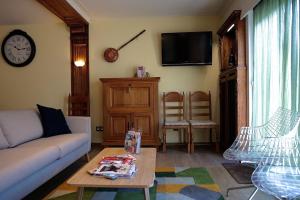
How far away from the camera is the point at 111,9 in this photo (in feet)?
14.1


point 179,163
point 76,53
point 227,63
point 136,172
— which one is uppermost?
point 76,53

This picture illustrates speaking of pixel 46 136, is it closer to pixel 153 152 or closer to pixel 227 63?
pixel 153 152

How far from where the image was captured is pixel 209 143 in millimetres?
4691

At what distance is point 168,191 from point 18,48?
406cm

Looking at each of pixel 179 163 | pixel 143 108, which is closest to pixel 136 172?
pixel 179 163

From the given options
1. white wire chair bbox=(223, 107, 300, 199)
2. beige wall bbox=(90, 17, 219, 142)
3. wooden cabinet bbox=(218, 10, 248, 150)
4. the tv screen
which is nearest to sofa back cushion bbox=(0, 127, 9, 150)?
white wire chair bbox=(223, 107, 300, 199)

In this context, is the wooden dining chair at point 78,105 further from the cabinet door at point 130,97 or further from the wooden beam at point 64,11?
the wooden beam at point 64,11

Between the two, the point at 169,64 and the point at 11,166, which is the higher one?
the point at 169,64

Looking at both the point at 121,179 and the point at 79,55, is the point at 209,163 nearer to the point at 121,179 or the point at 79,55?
the point at 121,179

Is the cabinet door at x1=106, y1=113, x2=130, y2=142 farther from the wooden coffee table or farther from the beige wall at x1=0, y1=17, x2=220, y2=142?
the wooden coffee table

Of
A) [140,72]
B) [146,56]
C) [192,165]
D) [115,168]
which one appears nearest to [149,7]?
[146,56]

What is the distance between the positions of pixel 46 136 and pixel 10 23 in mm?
2771

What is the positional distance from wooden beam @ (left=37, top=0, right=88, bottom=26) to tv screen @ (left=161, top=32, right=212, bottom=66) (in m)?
1.47

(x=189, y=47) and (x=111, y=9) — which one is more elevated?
(x=111, y=9)
